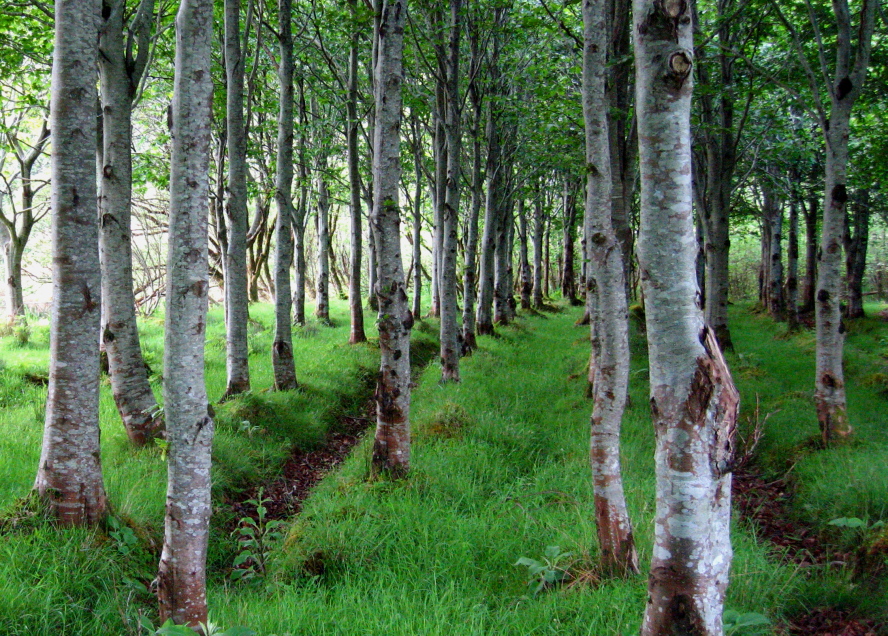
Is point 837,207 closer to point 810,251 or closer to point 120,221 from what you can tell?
point 120,221

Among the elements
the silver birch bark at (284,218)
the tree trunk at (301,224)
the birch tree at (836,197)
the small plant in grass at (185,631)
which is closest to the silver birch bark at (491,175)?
the silver birch bark at (284,218)

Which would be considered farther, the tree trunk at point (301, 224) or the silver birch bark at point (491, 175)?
the tree trunk at point (301, 224)

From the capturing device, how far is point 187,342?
298cm

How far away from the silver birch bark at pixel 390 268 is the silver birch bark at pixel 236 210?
10.2 feet

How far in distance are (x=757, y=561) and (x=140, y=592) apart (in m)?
4.28

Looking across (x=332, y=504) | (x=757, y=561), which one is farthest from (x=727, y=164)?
(x=332, y=504)

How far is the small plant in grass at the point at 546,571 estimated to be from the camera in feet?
11.7

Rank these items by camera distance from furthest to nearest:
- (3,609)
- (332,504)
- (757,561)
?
(332,504)
(757,561)
(3,609)

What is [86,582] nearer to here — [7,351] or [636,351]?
[7,351]

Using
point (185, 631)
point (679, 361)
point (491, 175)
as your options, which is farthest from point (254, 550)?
point (491, 175)

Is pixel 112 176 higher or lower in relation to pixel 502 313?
higher

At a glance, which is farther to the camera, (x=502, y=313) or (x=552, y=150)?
(x=502, y=313)

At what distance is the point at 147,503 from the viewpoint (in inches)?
182

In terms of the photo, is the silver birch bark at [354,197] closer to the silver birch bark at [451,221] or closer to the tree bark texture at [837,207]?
the silver birch bark at [451,221]
